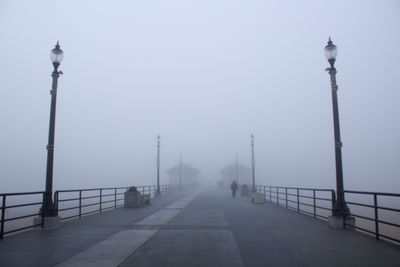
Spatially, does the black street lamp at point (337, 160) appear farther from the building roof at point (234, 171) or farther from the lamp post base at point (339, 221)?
the building roof at point (234, 171)

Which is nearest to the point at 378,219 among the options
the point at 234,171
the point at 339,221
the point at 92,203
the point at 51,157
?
the point at 339,221

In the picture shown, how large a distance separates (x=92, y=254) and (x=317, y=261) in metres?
4.83

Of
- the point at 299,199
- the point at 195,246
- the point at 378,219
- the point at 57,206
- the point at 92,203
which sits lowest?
the point at 92,203

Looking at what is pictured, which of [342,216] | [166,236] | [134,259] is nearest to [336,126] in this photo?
[342,216]

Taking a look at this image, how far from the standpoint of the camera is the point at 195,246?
894cm

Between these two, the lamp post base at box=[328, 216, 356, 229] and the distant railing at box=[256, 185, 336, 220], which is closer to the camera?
the lamp post base at box=[328, 216, 356, 229]

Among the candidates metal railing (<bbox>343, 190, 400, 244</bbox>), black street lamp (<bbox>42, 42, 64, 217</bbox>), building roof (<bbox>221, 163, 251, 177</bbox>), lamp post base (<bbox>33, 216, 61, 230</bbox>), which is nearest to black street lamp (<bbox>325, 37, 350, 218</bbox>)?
metal railing (<bbox>343, 190, 400, 244</bbox>)

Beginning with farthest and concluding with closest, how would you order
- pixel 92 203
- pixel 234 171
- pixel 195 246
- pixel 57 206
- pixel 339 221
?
pixel 234 171 → pixel 92 203 → pixel 57 206 → pixel 339 221 → pixel 195 246

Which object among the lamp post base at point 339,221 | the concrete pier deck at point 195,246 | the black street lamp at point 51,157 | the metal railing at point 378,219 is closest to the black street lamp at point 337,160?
the lamp post base at point 339,221

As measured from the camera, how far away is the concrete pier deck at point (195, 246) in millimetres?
7312

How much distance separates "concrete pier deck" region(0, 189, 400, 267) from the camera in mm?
7312

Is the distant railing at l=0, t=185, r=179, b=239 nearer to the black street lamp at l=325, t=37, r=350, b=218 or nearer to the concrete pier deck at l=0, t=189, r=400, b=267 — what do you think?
the concrete pier deck at l=0, t=189, r=400, b=267

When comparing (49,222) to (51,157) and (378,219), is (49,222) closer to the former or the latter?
(51,157)

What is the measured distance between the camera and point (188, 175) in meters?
98.7
